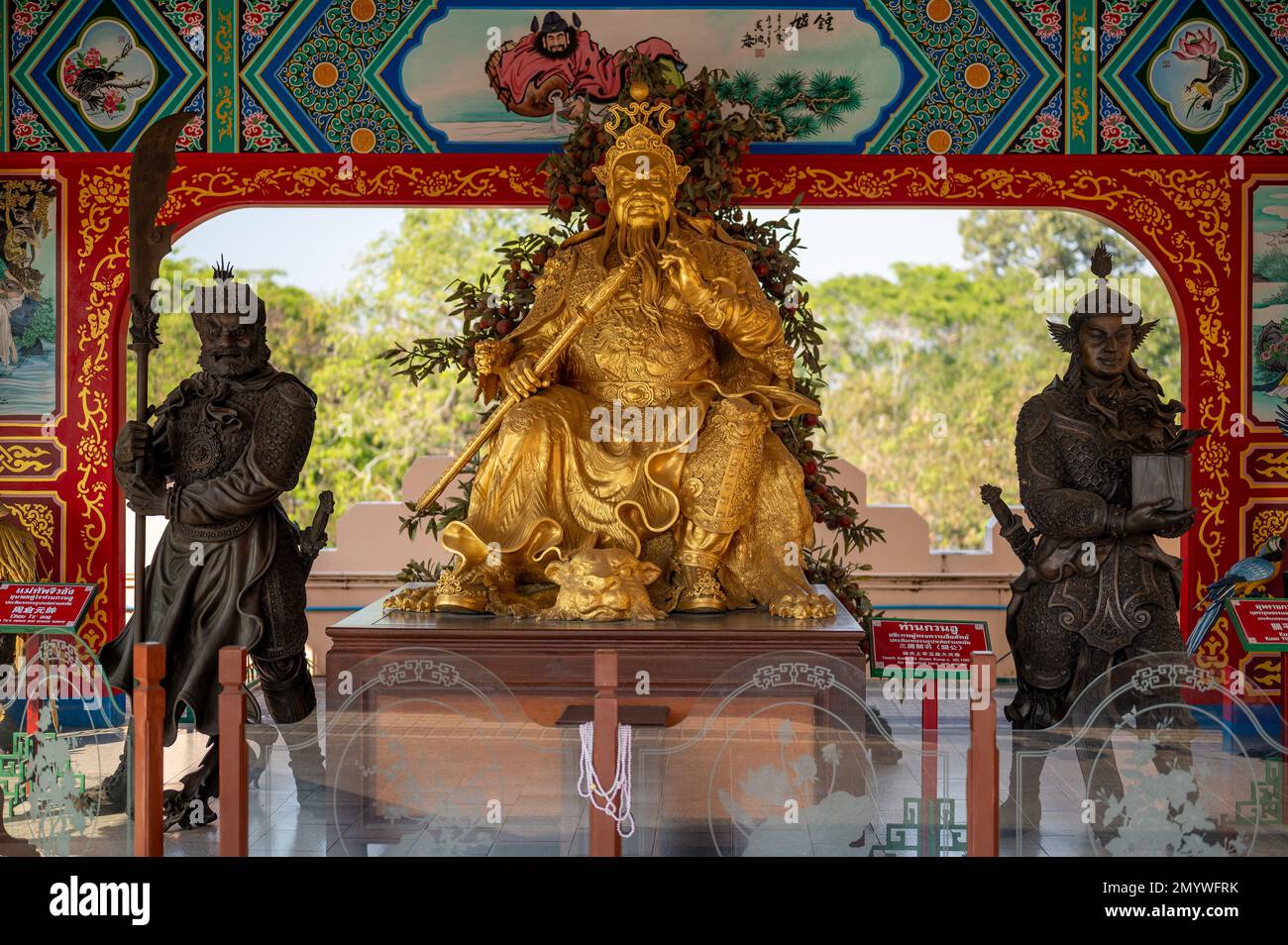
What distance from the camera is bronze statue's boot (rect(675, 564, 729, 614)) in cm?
476

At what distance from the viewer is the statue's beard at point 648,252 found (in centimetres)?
527

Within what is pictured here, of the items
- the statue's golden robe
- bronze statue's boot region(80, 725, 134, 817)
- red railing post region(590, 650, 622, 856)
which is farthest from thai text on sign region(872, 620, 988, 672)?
bronze statue's boot region(80, 725, 134, 817)

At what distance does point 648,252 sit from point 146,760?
9.28 ft

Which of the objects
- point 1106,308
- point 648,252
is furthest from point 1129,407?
point 648,252

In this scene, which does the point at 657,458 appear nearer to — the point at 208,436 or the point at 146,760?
the point at 208,436

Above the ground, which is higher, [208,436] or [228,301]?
[228,301]

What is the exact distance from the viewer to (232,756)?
3342 millimetres

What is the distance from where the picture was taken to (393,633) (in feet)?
14.4

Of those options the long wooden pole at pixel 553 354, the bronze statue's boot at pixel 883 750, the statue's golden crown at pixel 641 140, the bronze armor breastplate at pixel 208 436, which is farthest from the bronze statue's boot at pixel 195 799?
the statue's golden crown at pixel 641 140

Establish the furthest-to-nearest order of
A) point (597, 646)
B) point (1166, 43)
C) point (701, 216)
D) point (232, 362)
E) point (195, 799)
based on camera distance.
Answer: point (1166, 43) < point (701, 216) < point (232, 362) < point (597, 646) < point (195, 799)

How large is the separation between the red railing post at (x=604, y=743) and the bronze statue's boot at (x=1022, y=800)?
3.13ft

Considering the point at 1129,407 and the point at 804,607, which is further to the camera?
the point at 1129,407
